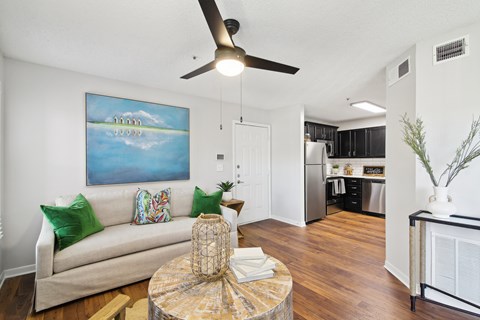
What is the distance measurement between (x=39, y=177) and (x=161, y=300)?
2516 millimetres

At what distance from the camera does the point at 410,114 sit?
2.19 meters

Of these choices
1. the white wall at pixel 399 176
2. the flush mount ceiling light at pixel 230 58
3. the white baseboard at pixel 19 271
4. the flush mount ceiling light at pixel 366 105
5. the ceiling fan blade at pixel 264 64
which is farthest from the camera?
the flush mount ceiling light at pixel 366 105

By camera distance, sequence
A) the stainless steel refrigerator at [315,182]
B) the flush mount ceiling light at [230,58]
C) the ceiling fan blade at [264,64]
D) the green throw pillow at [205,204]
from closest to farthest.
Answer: the flush mount ceiling light at [230,58] → the ceiling fan blade at [264,64] → the green throw pillow at [205,204] → the stainless steel refrigerator at [315,182]

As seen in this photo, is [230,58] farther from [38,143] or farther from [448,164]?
[38,143]

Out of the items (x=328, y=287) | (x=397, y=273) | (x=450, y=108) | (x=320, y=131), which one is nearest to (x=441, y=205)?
(x=450, y=108)

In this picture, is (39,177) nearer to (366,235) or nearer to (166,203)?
(166,203)

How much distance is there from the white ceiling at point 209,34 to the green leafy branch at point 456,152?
0.87m

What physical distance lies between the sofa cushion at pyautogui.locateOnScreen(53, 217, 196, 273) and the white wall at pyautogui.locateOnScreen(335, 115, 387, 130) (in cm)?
519

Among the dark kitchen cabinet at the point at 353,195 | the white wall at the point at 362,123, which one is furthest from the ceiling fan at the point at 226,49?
the white wall at the point at 362,123

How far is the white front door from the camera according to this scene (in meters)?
4.39

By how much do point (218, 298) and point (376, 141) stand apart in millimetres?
5622

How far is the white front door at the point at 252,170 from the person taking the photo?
14.4 feet

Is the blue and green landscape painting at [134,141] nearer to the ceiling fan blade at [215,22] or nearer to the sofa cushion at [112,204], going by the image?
the sofa cushion at [112,204]

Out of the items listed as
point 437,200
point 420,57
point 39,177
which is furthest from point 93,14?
point 437,200
